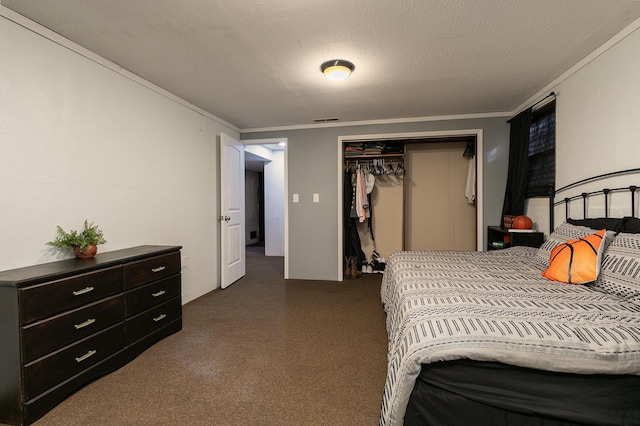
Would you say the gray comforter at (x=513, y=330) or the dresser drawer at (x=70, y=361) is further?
the dresser drawer at (x=70, y=361)

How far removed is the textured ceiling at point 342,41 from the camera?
164cm

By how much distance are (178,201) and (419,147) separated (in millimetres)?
3616

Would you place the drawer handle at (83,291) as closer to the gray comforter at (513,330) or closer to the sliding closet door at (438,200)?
the gray comforter at (513,330)

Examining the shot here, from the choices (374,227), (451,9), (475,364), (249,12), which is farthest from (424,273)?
(374,227)

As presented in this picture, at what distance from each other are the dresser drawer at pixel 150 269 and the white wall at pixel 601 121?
3.54 metres

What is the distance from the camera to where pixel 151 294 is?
221cm

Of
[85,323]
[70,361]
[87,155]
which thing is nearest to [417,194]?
[87,155]

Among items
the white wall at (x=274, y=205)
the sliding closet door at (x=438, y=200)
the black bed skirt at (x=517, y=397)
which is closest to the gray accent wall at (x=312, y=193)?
the sliding closet door at (x=438, y=200)

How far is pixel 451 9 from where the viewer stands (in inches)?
64.8

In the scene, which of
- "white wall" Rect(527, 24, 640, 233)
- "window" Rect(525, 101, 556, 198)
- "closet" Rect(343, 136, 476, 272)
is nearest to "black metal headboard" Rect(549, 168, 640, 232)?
"white wall" Rect(527, 24, 640, 233)

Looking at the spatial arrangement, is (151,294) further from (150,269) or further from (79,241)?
(79,241)

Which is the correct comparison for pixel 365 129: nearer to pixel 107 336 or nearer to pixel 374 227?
pixel 374 227

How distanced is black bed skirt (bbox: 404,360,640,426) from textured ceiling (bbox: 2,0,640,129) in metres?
1.94

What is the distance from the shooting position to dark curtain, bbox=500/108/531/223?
3.13m
